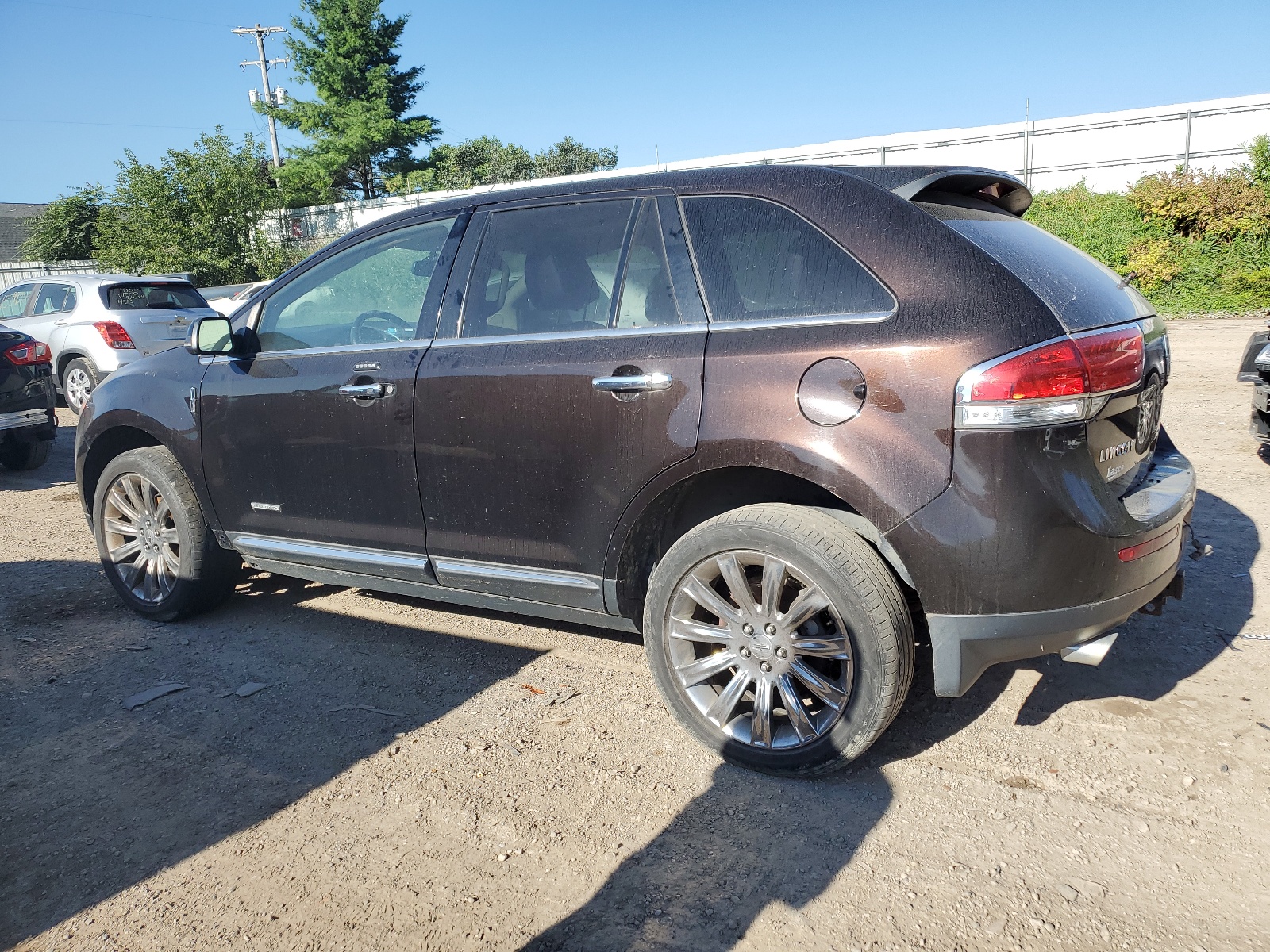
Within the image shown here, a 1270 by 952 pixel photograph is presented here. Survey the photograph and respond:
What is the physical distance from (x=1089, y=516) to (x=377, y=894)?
221 cm

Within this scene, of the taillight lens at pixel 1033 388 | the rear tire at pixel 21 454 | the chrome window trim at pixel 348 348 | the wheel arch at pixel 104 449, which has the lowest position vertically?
the rear tire at pixel 21 454

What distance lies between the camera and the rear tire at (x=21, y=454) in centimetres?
902

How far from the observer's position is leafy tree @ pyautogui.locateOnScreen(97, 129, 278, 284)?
25.0m

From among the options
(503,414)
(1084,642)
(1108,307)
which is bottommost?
(1084,642)

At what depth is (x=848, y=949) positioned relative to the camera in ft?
7.38

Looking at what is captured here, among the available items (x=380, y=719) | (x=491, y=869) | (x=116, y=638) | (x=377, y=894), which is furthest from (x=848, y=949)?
(x=116, y=638)

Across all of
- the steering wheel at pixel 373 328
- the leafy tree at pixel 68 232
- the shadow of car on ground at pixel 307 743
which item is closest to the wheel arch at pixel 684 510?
the shadow of car on ground at pixel 307 743

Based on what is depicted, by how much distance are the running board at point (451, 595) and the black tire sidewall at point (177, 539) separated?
28 cm

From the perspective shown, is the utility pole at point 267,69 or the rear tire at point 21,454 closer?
the rear tire at point 21,454

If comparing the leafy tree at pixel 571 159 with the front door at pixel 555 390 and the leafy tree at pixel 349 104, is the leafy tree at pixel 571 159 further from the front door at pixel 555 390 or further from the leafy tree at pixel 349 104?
the front door at pixel 555 390

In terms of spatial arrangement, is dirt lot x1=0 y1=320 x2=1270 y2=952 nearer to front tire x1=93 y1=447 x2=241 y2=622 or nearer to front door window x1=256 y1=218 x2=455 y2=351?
front tire x1=93 y1=447 x2=241 y2=622

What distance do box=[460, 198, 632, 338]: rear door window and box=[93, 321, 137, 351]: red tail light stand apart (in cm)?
977

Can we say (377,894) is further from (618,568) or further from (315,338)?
(315,338)

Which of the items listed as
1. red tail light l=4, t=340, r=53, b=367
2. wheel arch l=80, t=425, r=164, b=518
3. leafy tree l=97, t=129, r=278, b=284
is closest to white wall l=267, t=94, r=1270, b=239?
leafy tree l=97, t=129, r=278, b=284
